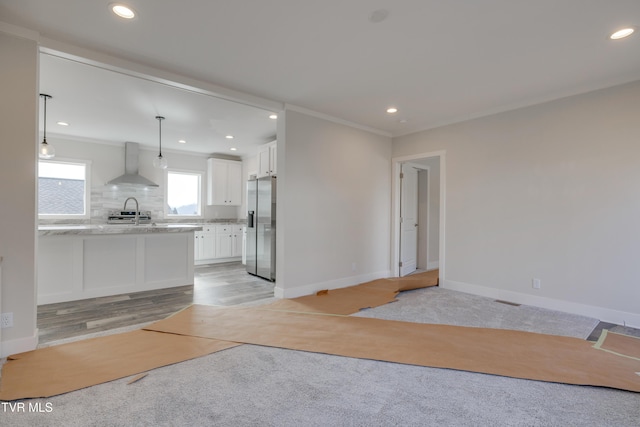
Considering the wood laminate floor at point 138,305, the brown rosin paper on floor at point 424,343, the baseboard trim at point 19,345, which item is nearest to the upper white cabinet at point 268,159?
the wood laminate floor at point 138,305

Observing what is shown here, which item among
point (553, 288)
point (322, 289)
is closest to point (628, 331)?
point (553, 288)

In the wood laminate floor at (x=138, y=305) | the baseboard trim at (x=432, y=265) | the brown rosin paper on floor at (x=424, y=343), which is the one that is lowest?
the wood laminate floor at (x=138, y=305)

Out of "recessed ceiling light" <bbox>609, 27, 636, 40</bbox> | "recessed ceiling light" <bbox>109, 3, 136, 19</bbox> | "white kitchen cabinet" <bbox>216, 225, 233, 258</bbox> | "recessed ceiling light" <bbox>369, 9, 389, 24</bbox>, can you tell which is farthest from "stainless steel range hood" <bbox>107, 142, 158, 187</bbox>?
"recessed ceiling light" <bbox>609, 27, 636, 40</bbox>

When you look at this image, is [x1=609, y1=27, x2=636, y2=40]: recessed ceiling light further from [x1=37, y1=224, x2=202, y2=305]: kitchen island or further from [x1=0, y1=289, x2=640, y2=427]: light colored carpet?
[x1=37, y1=224, x2=202, y2=305]: kitchen island

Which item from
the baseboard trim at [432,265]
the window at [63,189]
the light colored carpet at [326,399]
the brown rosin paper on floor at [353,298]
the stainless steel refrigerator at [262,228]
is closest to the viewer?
the light colored carpet at [326,399]

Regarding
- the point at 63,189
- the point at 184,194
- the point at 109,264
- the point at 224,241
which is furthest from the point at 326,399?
the point at 63,189

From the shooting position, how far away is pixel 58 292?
3742 mm

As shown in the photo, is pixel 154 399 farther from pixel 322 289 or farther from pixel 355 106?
pixel 355 106

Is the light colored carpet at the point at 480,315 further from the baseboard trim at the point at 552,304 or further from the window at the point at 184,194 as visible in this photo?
the window at the point at 184,194

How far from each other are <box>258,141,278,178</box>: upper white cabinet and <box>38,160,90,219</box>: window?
3.71 m

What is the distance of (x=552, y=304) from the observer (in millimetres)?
3635

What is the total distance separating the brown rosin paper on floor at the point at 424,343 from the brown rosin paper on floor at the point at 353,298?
26 cm

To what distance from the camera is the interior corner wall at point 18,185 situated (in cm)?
236

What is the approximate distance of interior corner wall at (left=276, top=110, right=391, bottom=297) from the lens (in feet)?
13.4
